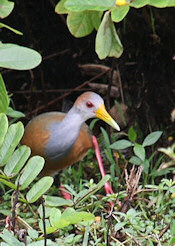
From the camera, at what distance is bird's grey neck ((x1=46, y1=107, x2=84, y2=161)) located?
3828 mm

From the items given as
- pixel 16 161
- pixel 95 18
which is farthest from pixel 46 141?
pixel 16 161

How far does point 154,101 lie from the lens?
422cm

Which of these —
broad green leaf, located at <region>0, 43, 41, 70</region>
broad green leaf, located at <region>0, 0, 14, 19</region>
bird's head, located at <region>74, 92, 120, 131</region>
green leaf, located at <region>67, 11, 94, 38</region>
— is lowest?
bird's head, located at <region>74, 92, 120, 131</region>

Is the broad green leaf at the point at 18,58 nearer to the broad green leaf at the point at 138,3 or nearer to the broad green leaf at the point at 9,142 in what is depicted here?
the broad green leaf at the point at 9,142

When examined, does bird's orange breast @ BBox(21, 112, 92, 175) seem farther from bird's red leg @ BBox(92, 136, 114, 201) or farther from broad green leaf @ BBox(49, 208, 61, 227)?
broad green leaf @ BBox(49, 208, 61, 227)

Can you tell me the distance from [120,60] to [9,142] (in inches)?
84.7

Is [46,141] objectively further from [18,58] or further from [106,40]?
[18,58]

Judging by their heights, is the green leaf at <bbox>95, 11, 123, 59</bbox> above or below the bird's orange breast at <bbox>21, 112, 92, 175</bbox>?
above

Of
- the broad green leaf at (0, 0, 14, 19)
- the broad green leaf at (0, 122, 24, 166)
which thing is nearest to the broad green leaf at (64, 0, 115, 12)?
the broad green leaf at (0, 0, 14, 19)

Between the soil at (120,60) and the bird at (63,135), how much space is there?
0.99 ft

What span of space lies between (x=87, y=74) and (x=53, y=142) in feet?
3.89

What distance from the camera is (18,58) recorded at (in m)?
2.19

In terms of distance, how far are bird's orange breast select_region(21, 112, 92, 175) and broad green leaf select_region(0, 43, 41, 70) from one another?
5.28ft

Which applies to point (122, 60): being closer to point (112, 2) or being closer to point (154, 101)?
point (154, 101)
